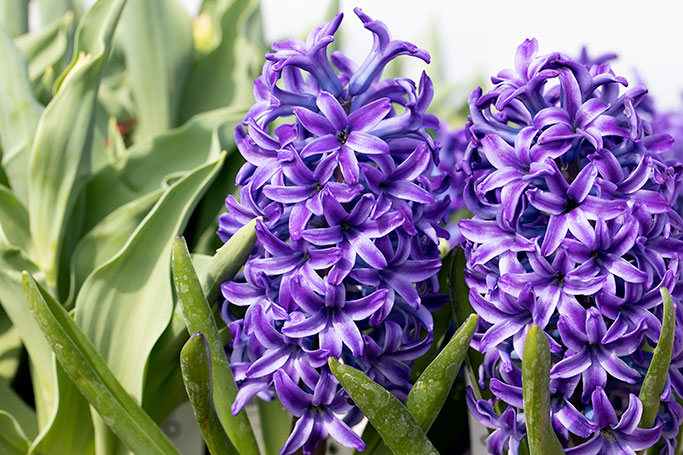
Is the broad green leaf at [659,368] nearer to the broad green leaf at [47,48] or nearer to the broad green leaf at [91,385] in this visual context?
the broad green leaf at [91,385]

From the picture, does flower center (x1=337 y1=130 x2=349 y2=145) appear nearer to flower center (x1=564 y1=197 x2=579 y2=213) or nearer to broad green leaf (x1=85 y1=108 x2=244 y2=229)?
flower center (x1=564 y1=197 x2=579 y2=213)

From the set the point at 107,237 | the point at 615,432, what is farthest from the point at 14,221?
the point at 615,432

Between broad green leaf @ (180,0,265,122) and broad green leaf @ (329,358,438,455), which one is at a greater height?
broad green leaf @ (180,0,265,122)

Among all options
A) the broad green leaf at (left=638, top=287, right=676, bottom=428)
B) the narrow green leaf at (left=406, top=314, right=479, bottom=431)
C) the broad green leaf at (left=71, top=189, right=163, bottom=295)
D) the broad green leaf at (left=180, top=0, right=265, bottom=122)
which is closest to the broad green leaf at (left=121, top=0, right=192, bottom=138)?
the broad green leaf at (left=180, top=0, right=265, bottom=122)

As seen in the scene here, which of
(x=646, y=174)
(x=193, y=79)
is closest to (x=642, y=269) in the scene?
(x=646, y=174)

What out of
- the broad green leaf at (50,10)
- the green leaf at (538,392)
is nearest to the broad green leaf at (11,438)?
the green leaf at (538,392)

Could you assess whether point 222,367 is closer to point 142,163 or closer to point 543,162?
point 543,162
